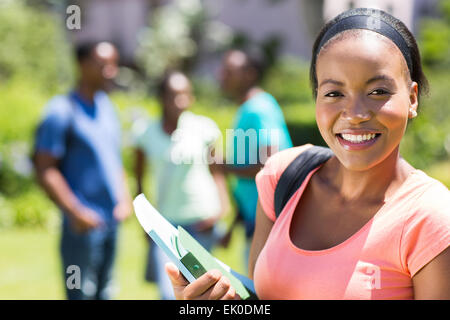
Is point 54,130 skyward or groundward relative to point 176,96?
groundward

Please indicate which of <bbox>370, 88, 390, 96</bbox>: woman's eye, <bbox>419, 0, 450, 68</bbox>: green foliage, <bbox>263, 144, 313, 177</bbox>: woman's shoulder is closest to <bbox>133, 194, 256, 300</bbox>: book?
<bbox>263, 144, 313, 177</bbox>: woman's shoulder

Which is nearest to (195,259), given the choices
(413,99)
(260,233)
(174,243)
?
(174,243)

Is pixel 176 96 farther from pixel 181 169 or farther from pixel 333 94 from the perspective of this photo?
pixel 333 94

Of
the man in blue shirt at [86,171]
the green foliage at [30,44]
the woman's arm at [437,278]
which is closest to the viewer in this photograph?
the woman's arm at [437,278]

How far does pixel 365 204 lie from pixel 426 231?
0.70 feet

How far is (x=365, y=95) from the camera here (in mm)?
1531

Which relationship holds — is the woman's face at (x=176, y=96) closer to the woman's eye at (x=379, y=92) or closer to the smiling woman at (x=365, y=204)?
the smiling woman at (x=365, y=204)

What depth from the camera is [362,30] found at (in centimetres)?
155

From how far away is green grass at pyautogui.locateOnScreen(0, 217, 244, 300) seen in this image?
593cm

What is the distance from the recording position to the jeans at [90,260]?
166 inches

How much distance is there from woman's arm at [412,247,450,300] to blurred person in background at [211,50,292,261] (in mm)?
2035

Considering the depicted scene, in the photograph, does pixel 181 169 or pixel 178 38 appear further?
pixel 178 38

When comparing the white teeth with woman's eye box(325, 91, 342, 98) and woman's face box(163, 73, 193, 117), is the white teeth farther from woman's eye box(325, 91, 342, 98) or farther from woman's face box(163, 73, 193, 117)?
woman's face box(163, 73, 193, 117)

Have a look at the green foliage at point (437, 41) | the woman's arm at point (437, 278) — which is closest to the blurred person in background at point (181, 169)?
the woman's arm at point (437, 278)
